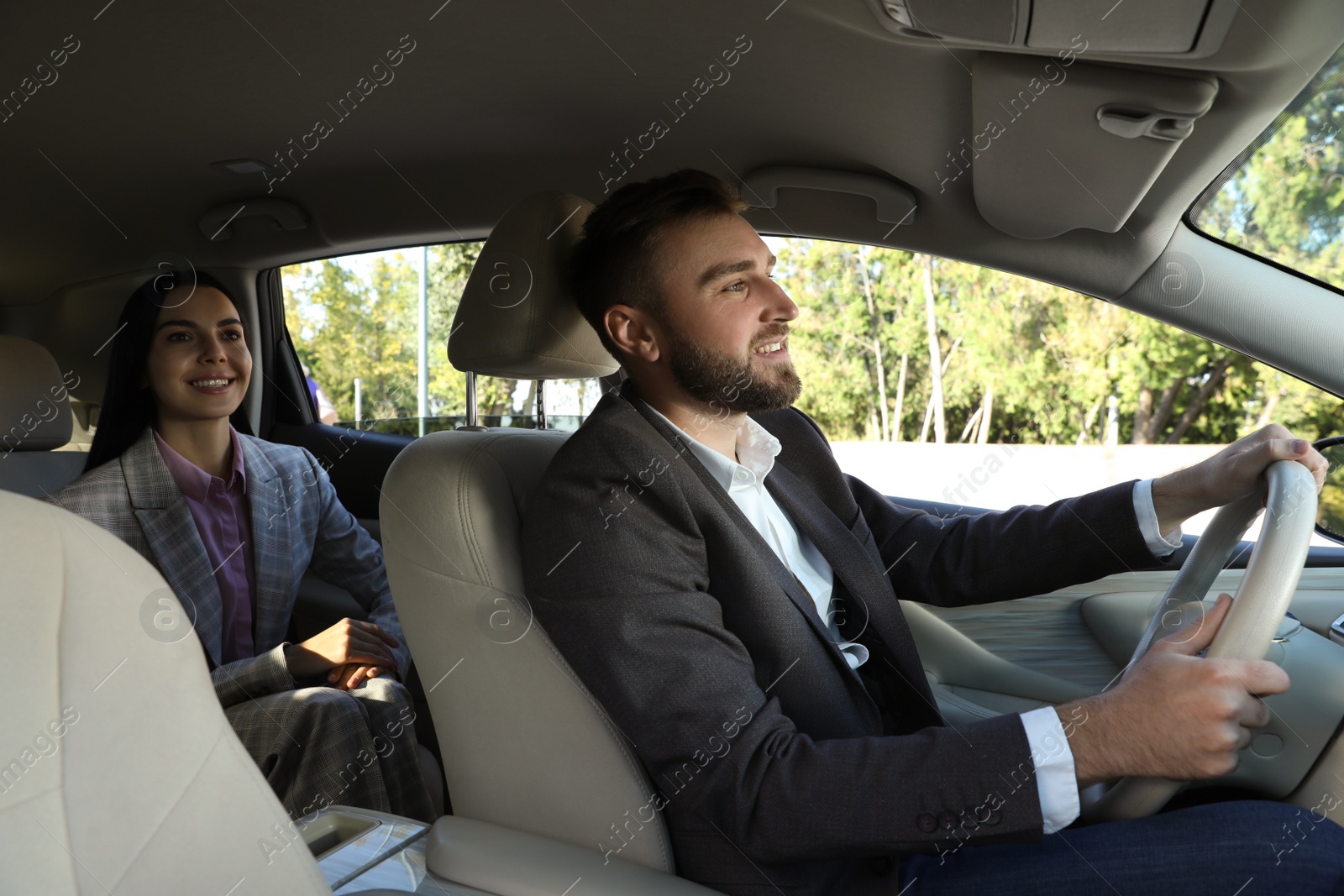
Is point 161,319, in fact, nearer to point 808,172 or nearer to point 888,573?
point 808,172

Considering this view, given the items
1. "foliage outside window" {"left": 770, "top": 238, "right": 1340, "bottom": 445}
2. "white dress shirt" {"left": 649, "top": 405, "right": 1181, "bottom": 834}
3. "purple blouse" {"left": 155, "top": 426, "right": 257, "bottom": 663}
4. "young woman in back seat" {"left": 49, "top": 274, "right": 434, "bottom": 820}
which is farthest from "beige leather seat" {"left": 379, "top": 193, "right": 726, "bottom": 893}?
"foliage outside window" {"left": 770, "top": 238, "right": 1340, "bottom": 445}

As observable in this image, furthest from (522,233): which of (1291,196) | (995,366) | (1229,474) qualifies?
(995,366)

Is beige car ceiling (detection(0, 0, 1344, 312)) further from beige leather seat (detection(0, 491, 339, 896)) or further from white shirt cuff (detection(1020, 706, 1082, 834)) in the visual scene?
beige leather seat (detection(0, 491, 339, 896))

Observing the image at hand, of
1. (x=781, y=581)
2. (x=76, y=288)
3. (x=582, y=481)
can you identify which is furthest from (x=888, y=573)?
(x=76, y=288)

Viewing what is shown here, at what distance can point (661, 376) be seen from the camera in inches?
62.1

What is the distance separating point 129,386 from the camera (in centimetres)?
216

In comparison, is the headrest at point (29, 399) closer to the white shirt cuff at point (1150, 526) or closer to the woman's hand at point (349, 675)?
the woman's hand at point (349, 675)

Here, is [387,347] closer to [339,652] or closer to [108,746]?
[339,652]

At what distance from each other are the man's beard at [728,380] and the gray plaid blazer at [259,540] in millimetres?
893

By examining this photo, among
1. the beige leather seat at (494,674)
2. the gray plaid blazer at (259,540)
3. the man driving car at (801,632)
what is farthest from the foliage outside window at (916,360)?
the beige leather seat at (494,674)

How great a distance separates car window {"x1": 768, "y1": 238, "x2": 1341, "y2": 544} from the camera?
2.98 m

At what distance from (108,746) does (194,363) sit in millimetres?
1626

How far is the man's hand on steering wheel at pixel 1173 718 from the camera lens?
958 millimetres

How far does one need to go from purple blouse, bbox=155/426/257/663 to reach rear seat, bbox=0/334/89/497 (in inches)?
20.8
